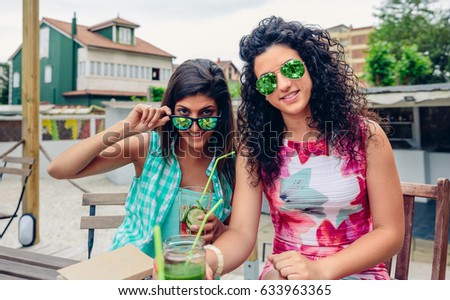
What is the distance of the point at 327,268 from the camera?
3.69ft

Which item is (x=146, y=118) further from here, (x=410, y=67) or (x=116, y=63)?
(x=116, y=63)

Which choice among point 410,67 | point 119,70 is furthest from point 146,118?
point 119,70

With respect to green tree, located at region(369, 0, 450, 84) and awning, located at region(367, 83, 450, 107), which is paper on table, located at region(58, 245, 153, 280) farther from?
green tree, located at region(369, 0, 450, 84)

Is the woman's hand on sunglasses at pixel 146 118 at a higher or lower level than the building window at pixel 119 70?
lower

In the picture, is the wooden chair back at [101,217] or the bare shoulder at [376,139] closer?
the bare shoulder at [376,139]

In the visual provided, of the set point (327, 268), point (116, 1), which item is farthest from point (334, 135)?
point (116, 1)

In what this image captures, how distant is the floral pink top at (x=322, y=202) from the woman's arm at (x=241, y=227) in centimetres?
9

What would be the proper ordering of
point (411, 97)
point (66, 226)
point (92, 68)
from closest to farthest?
point (411, 97) → point (66, 226) → point (92, 68)

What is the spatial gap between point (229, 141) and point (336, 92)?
59 cm

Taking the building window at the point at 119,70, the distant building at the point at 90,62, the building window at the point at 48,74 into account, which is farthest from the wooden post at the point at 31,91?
the building window at the point at 48,74

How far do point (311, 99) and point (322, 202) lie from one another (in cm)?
42

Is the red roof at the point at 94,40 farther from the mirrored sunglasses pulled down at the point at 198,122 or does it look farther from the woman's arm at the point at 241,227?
the woman's arm at the point at 241,227

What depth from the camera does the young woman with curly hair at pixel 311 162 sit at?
1.37 meters

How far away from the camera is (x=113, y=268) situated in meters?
0.97
